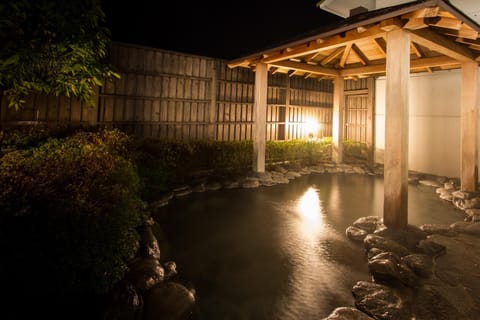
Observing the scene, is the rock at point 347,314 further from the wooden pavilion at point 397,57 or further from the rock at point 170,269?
the wooden pavilion at point 397,57

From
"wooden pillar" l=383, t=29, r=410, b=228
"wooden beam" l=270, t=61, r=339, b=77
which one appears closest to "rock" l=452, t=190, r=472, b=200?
"wooden pillar" l=383, t=29, r=410, b=228

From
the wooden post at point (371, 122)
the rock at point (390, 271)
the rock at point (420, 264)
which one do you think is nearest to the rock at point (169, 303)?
the rock at point (390, 271)

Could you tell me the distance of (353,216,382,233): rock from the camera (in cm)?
538

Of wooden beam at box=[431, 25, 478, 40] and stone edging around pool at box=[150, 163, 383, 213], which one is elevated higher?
wooden beam at box=[431, 25, 478, 40]

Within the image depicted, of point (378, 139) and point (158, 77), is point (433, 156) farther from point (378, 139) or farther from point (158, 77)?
point (158, 77)

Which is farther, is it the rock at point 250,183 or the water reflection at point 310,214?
the rock at point 250,183

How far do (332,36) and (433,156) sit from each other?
6815mm

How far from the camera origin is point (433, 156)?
10.5 metres

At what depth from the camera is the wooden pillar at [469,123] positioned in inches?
302

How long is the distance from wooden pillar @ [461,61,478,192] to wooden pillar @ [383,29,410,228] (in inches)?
148

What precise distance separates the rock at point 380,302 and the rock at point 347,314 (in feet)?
0.51

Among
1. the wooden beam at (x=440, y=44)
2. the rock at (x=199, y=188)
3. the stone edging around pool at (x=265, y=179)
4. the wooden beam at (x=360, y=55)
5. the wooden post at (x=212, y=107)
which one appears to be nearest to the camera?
the wooden beam at (x=440, y=44)

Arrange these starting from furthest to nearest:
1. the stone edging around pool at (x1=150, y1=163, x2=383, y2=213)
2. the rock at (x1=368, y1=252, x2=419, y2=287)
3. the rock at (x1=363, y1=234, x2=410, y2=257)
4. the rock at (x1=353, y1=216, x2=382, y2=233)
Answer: the stone edging around pool at (x1=150, y1=163, x2=383, y2=213), the rock at (x1=353, y1=216, x2=382, y2=233), the rock at (x1=363, y1=234, x2=410, y2=257), the rock at (x1=368, y1=252, x2=419, y2=287)

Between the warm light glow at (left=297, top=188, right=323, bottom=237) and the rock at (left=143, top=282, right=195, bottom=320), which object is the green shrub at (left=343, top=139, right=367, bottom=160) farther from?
the rock at (left=143, top=282, right=195, bottom=320)
